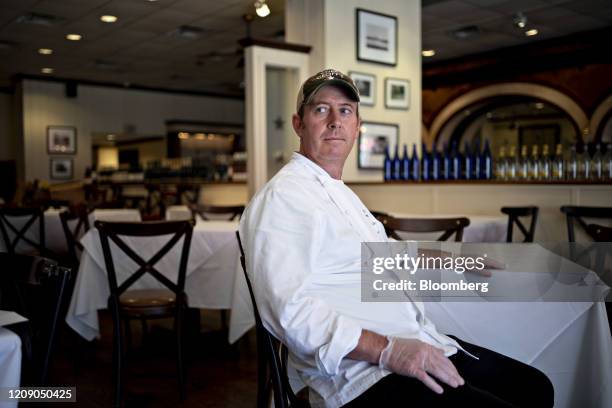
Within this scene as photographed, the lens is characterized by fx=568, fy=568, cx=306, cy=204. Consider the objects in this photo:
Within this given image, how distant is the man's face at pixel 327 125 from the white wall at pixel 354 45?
4.87 meters

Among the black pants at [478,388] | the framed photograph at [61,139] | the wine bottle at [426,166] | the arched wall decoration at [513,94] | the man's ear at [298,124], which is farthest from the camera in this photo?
the framed photograph at [61,139]

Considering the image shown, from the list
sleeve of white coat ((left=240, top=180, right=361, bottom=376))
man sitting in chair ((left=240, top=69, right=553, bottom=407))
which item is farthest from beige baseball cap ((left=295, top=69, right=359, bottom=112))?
sleeve of white coat ((left=240, top=180, right=361, bottom=376))

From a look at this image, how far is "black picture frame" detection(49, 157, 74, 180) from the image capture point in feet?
41.1

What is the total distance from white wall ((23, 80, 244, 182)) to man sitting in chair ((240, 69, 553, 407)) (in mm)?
12184

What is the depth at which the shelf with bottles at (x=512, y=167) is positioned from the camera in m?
4.64

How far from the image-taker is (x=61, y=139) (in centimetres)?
1268

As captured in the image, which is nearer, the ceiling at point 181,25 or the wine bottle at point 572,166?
the wine bottle at point 572,166

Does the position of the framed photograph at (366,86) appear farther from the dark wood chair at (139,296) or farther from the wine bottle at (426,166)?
the dark wood chair at (139,296)

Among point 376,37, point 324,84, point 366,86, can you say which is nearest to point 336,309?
point 324,84

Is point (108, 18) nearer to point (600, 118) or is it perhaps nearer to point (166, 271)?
point (166, 271)

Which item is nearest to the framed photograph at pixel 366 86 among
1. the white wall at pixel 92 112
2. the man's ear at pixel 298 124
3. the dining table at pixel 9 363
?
the man's ear at pixel 298 124

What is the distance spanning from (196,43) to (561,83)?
19.9ft

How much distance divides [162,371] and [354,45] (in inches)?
180

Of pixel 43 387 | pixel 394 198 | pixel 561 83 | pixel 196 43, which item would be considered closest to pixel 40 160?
pixel 196 43
